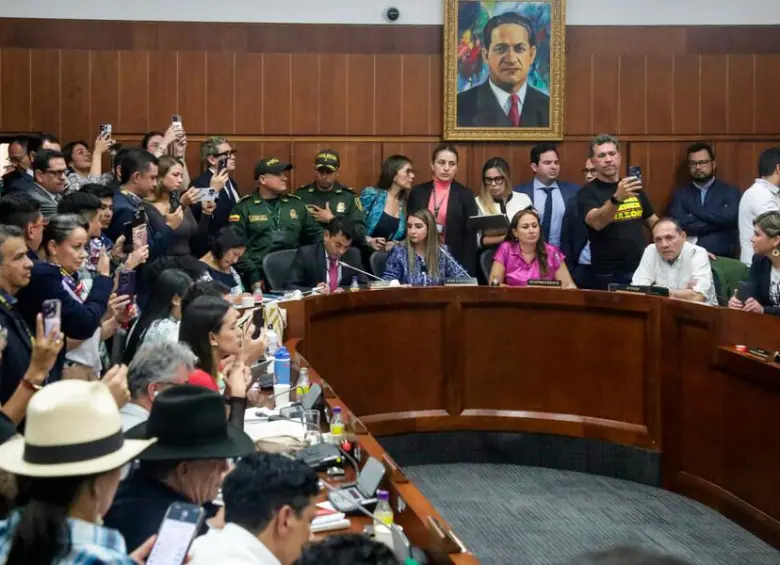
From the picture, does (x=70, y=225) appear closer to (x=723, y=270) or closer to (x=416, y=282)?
(x=416, y=282)

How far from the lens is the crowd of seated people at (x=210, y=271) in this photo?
7.29 feet

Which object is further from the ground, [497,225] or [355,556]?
[497,225]

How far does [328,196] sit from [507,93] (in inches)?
80.5

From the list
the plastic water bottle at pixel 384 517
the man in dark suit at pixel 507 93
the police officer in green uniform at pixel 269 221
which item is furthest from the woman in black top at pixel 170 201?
the plastic water bottle at pixel 384 517

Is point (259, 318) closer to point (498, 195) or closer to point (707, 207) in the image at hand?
point (498, 195)

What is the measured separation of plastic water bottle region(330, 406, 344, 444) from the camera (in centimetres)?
Result: 374

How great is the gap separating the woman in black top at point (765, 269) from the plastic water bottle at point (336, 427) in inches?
91.6

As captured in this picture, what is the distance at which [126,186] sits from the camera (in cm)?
605

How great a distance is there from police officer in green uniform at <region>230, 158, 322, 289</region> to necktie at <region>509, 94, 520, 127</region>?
2245mm

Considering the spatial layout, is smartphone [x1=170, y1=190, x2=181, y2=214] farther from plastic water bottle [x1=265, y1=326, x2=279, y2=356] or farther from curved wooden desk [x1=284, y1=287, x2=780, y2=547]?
plastic water bottle [x1=265, y1=326, x2=279, y2=356]

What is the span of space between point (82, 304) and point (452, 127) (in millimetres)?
5125

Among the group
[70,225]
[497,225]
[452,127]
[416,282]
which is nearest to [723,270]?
[497,225]

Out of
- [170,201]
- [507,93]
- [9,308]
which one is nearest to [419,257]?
[170,201]

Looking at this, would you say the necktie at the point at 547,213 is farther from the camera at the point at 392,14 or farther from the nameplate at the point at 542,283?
the camera at the point at 392,14
